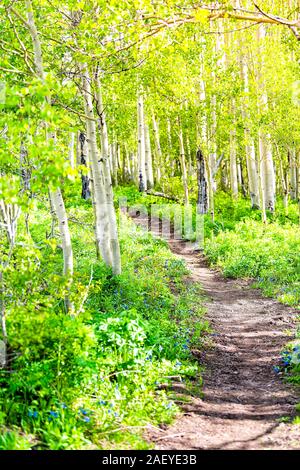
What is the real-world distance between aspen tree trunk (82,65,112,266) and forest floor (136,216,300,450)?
270cm

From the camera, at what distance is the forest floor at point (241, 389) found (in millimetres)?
5645

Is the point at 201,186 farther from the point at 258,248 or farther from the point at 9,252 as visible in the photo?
the point at 9,252

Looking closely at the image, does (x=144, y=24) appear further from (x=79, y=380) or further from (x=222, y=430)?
(x=222, y=430)

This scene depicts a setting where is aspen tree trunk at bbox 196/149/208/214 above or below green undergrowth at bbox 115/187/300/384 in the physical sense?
above

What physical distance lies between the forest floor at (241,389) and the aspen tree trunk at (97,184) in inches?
106

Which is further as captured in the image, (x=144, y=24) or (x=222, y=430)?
(x=144, y=24)

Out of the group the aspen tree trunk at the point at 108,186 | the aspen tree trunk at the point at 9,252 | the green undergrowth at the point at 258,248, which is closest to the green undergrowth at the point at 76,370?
the aspen tree trunk at the point at 9,252

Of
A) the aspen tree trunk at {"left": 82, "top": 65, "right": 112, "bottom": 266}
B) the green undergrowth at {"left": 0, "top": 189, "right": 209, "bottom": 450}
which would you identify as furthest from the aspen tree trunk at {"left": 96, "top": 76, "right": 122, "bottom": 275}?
the green undergrowth at {"left": 0, "top": 189, "right": 209, "bottom": 450}

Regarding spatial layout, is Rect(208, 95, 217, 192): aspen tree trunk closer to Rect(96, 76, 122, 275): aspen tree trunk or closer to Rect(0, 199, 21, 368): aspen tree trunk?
Rect(96, 76, 122, 275): aspen tree trunk

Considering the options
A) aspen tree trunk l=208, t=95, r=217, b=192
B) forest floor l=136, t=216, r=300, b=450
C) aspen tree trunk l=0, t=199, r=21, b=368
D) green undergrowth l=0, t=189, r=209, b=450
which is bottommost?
forest floor l=136, t=216, r=300, b=450

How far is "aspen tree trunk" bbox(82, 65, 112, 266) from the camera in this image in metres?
10.7
